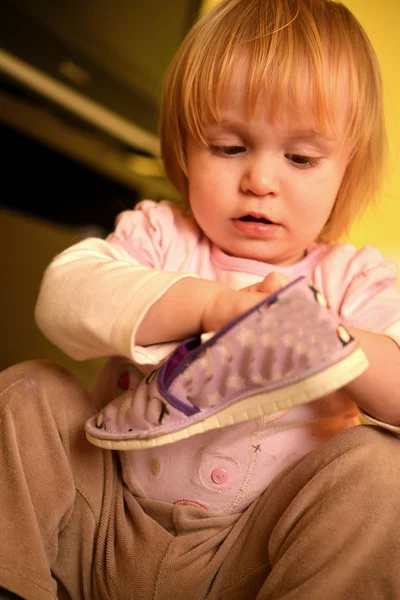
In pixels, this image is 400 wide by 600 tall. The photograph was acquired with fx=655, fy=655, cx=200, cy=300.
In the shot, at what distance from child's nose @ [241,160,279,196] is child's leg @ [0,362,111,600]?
11.7 inches

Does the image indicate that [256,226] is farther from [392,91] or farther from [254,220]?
[392,91]

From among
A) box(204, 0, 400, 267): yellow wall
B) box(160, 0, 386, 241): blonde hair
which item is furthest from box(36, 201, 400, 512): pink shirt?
box(204, 0, 400, 267): yellow wall

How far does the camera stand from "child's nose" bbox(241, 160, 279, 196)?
735mm

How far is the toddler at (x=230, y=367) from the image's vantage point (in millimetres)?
551

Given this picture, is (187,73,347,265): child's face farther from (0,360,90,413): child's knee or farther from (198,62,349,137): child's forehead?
(0,360,90,413): child's knee

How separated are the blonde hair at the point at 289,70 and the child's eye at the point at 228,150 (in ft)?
0.08

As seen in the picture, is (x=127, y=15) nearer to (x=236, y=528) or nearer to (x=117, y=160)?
(x=117, y=160)

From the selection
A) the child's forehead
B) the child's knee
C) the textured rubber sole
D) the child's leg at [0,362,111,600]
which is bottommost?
the child's leg at [0,362,111,600]

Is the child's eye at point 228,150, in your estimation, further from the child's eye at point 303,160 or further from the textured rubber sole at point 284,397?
the textured rubber sole at point 284,397

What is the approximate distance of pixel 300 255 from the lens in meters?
0.86

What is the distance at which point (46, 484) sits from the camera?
66 cm

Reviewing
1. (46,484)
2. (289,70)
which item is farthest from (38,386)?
(289,70)

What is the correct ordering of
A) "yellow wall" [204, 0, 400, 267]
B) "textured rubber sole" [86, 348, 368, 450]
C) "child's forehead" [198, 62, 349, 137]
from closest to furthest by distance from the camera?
"textured rubber sole" [86, 348, 368, 450] < "child's forehead" [198, 62, 349, 137] < "yellow wall" [204, 0, 400, 267]

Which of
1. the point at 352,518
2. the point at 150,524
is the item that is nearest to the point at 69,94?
the point at 150,524
